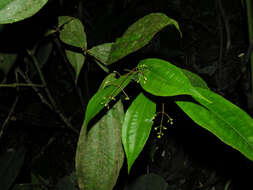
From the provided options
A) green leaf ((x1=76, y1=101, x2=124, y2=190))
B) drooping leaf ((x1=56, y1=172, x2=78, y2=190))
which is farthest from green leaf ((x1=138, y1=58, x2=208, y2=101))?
drooping leaf ((x1=56, y1=172, x2=78, y2=190))

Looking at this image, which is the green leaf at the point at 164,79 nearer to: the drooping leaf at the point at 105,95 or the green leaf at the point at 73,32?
the drooping leaf at the point at 105,95

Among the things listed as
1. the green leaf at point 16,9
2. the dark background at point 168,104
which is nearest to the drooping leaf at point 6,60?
the dark background at point 168,104

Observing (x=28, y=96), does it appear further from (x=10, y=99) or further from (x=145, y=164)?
(x=145, y=164)

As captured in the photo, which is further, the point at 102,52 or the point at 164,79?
the point at 102,52

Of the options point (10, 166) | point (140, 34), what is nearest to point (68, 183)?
point (10, 166)

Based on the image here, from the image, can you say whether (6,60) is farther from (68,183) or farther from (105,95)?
(68,183)
